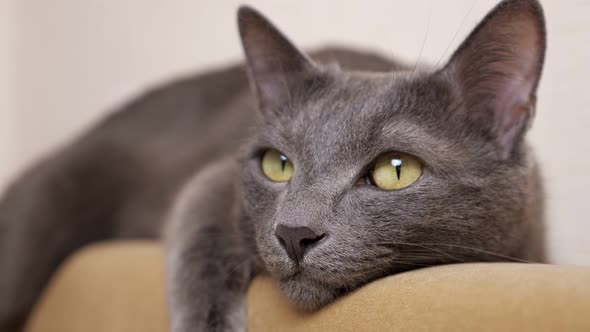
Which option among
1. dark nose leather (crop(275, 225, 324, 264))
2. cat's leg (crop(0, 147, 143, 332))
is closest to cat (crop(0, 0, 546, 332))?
dark nose leather (crop(275, 225, 324, 264))

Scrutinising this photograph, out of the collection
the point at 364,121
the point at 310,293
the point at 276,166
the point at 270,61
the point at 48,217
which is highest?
the point at 270,61

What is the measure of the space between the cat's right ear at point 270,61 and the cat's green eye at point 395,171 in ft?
1.05

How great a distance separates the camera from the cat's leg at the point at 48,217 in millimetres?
1968

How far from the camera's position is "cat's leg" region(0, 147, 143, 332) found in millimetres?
1968

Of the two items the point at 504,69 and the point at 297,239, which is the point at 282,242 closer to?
the point at 297,239

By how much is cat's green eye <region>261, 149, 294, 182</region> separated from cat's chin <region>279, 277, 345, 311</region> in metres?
0.24

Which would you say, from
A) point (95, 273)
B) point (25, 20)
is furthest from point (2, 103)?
point (95, 273)

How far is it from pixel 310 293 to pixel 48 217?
1.29 m

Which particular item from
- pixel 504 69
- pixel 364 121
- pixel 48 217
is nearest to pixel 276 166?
pixel 364 121

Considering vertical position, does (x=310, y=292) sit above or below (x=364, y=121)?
below

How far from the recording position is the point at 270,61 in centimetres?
146

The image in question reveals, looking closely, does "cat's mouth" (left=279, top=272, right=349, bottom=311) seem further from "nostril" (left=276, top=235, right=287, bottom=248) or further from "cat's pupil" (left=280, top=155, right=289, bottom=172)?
"cat's pupil" (left=280, top=155, right=289, bottom=172)

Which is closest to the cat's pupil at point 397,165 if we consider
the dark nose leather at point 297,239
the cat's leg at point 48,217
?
the dark nose leather at point 297,239

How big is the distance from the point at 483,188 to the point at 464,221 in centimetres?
7
